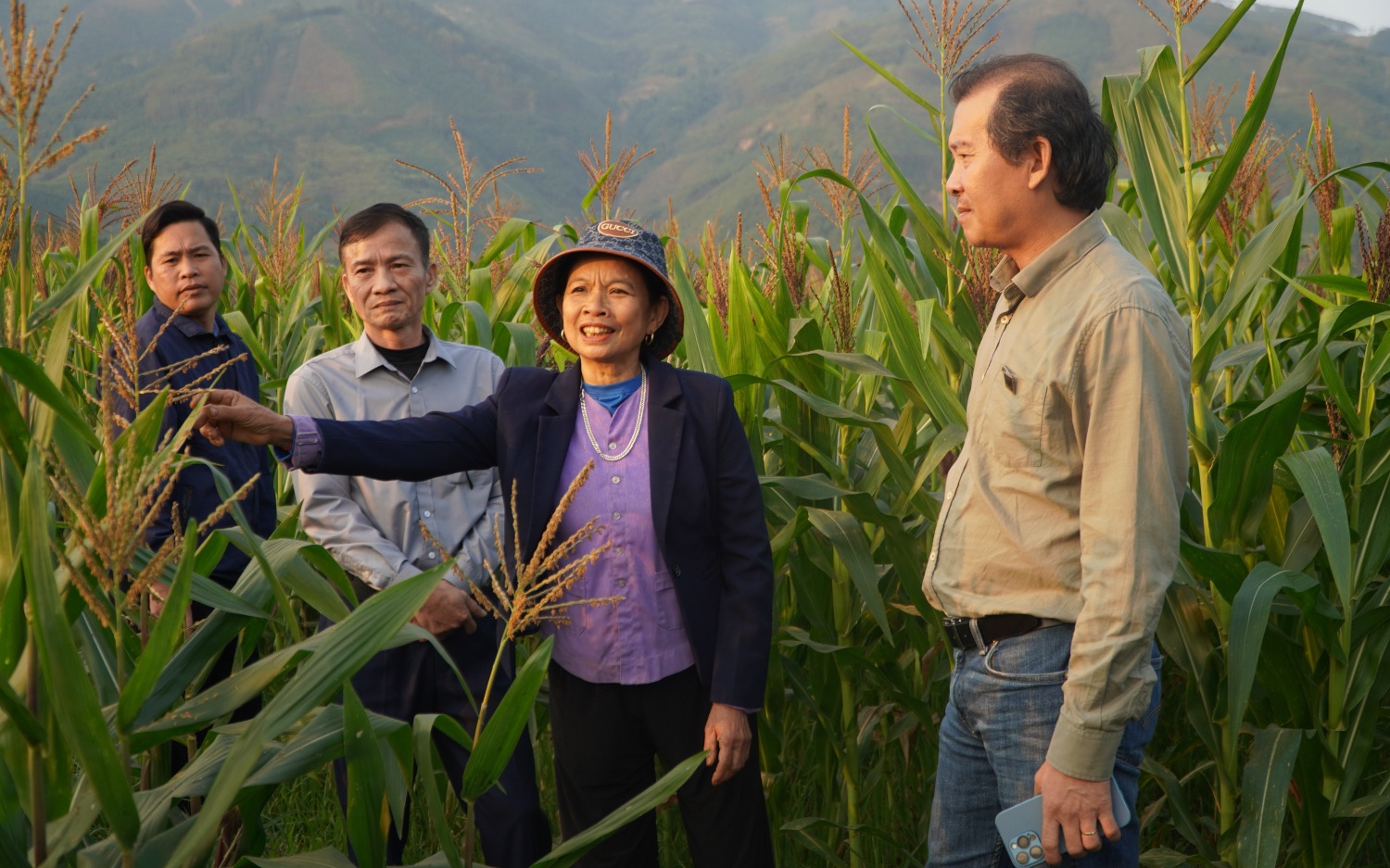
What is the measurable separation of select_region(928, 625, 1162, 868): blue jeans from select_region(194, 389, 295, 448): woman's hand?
124cm

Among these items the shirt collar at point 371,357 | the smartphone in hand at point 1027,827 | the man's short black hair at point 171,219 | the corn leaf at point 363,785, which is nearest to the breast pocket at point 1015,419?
the smartphone in hand at point 1027,827

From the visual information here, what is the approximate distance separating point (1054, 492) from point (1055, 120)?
55 centimetres

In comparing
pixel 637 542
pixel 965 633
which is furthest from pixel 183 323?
pixel 965 633

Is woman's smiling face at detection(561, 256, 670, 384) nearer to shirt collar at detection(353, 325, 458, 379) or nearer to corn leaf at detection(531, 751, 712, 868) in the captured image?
shirt collar at detection(353, 325, 458, 379)

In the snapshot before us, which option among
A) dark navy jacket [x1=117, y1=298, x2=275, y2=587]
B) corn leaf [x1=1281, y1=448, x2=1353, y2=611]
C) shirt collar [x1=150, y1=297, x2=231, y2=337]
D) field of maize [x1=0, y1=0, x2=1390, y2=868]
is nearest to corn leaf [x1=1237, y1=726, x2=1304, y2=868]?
field of maize [x1=0, y1=0, x2=1390, y2=868]

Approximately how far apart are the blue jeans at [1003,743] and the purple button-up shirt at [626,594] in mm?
570

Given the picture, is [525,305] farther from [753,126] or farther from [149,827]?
[753,126]

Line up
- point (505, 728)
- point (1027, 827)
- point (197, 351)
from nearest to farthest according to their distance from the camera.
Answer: point (505, 728) → point (1027, 827) → point (197, 351)

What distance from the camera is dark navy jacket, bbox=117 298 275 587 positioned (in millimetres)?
3027

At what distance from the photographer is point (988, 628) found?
5.91 feet

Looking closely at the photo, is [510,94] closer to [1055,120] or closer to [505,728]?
[1055,120]

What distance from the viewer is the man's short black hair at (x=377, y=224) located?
2838mm

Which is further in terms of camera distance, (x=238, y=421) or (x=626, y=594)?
(x=626, y=594)

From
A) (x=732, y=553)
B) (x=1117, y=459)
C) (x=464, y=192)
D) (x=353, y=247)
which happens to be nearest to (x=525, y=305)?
(x=464, y=192)
